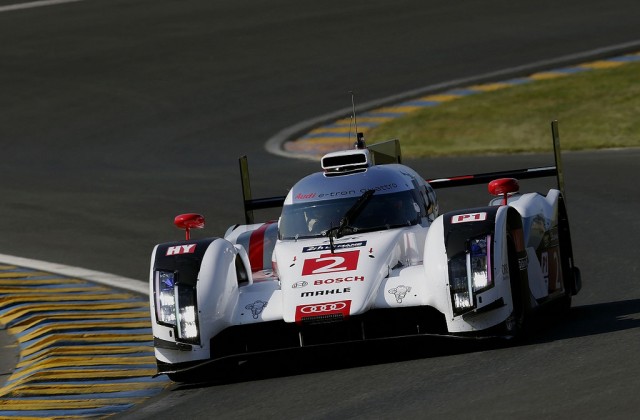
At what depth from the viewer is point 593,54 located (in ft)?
85.7

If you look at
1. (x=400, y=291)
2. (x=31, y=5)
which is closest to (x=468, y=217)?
(x=400, y=291)

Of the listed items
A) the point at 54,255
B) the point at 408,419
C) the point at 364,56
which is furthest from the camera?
the point at 364,56

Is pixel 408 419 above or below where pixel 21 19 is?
below

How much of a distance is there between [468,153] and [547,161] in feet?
5.58

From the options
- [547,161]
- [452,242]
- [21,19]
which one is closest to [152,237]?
[547,161]

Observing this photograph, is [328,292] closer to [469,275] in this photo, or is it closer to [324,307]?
[324,307]

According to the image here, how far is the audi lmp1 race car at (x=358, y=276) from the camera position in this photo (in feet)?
30.9

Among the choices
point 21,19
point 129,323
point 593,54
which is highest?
point 21,19

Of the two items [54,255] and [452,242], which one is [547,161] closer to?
[54,255]

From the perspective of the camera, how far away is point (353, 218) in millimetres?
10641

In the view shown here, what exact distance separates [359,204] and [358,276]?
1.24 m

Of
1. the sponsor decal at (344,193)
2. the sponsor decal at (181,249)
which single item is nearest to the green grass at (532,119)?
the sponsor decal at (344,193)

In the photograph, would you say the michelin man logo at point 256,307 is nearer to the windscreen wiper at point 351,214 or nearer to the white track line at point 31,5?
the windscreen wiper at point 351,214

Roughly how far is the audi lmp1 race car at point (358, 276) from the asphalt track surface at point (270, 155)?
28 cm
